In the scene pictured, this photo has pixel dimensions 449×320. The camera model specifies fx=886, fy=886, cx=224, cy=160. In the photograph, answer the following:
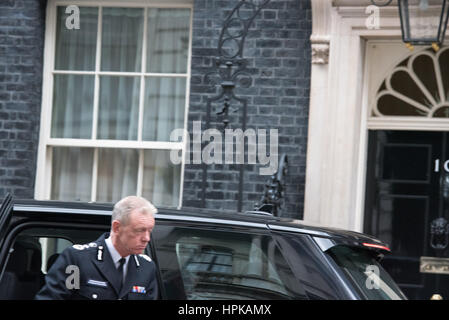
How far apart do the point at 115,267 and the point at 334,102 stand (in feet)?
17.1

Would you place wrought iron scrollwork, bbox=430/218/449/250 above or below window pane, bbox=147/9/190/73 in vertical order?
below

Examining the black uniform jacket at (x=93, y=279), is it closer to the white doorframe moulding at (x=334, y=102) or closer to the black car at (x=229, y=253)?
the black car at (x=229, y=253)

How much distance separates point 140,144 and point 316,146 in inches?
75.8

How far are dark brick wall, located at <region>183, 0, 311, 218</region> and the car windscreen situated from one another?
4.63 meters

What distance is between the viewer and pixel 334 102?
856cm

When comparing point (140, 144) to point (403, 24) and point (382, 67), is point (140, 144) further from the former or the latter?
point (403, 24)

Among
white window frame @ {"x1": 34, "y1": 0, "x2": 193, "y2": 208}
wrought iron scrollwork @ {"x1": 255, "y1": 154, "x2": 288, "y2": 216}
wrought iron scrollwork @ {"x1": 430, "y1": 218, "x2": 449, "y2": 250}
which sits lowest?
wrought iron scrollwork @ {"x1": 430, "y1": 218, "x2": 449, "y2": 250}

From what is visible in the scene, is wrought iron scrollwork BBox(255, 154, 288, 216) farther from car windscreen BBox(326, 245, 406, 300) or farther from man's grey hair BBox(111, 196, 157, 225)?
man's grey hair BBox(111, 196, 157, 225)

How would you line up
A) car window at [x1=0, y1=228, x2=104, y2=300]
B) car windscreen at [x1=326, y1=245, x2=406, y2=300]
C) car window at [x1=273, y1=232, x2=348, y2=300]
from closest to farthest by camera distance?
car window at [x1=273, y1=232, x2=348, y2=300], car windscreen at [x1=326, y1=245, x2=406, y2=300], car window at [x1=0, y1=228, x2=104, y2=300]

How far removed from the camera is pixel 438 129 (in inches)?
351

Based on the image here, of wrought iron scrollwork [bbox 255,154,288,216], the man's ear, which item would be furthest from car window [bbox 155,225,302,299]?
wrought iron scrollwork [bbox 255,154,288,216]

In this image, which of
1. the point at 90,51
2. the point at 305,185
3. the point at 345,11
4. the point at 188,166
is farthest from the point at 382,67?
the point at 90,51

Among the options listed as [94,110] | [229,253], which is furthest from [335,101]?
[229,253]

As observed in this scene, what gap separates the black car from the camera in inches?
150
